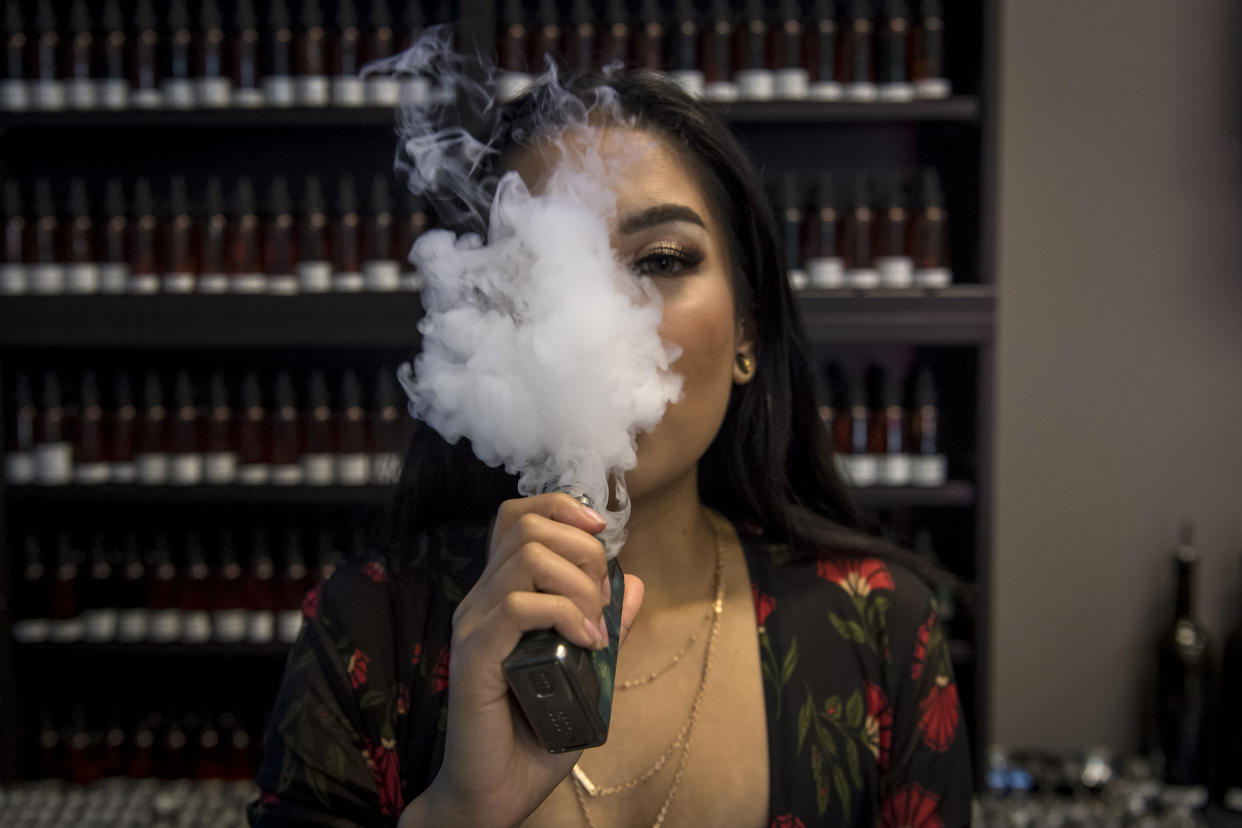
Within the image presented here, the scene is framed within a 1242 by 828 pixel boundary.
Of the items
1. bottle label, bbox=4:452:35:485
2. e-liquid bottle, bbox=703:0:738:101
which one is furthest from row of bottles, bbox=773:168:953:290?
bottle label, bbox=4:452:35:485

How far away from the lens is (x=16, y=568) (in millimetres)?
2604

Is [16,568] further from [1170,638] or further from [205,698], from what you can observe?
[1170,638]

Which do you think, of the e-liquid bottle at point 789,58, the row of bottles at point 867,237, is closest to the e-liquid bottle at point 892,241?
the row of bottles at point 867,237

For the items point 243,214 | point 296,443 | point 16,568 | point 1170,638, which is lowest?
point 1170,638

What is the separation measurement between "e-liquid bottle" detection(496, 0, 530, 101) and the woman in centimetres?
125

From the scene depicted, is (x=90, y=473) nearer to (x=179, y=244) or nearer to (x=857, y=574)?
(x=179, y=244)

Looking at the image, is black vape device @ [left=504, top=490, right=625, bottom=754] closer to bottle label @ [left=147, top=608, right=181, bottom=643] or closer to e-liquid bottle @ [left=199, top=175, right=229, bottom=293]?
e-liquid bottle @ [left=199, top=175, right=229, bottom=293]

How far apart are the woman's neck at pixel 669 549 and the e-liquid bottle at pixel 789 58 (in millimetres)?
1495

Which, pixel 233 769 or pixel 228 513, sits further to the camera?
pixel 228 513

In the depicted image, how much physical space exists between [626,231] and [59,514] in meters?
2.46

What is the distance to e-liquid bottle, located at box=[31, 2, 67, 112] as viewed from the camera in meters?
2.43

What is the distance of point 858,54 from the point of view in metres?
2.45

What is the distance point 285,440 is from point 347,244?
0.53 metres

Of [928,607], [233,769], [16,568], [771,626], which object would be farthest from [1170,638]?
[16,568]
